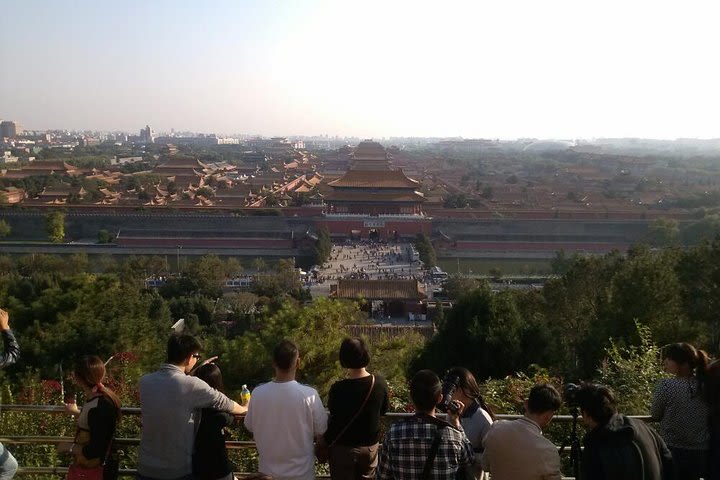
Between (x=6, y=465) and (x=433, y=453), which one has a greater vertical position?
(x=433, y=453)

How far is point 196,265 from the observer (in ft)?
55.8

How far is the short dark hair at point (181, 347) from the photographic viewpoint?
2.38 metres

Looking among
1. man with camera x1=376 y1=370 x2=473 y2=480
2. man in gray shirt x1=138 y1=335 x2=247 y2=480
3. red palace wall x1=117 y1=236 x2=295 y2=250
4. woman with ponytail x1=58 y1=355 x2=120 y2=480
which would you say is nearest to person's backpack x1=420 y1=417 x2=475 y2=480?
man with camera x1=376 y1=370 x2=473 y2=480

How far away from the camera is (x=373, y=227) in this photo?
27906 mm

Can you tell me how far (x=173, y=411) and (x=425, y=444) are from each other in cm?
90

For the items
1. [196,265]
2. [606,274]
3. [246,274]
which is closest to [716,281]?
[606,274]

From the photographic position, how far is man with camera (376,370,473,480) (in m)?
2.16

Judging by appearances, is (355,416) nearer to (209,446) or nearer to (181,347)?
(209,446)

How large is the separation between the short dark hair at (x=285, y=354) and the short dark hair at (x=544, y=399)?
2.75 feet

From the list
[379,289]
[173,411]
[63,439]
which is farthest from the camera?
[379,289]

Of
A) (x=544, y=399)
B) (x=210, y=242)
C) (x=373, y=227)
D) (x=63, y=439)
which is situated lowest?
(x=210, y=242)

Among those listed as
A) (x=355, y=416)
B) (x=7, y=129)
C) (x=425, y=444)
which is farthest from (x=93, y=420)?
(x=7, y=129)

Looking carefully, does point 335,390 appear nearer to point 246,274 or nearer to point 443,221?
point 246,274

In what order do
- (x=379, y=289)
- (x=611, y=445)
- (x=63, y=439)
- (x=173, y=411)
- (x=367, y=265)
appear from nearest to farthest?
(x=611, y=445) < (x=173, y=411) < (x=63, y=439) < (x=379, y=289) < (x=367, y=265)
